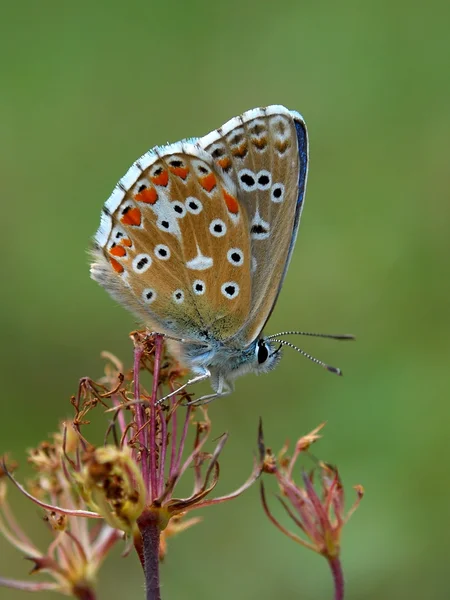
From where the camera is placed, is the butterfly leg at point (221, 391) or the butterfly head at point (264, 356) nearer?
the butterfly leg at point (221, 391)

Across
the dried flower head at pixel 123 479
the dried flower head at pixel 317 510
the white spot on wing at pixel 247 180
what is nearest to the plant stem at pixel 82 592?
the dried flower head at pixel 123 479

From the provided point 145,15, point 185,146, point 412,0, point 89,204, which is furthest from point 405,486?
point 145,15

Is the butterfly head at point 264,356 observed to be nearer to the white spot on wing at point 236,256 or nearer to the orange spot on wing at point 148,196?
the white spot on wing at point 236,256

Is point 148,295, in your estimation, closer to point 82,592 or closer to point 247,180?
point 247,180

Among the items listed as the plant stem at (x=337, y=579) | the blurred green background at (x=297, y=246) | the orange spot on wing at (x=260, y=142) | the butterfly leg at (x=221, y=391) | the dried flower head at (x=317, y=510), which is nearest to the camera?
the plant stem at (x=337, y=579)

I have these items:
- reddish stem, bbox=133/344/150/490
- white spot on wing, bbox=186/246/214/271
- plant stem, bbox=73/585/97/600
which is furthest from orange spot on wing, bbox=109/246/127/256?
plant stem, bbox=73/585/97/600

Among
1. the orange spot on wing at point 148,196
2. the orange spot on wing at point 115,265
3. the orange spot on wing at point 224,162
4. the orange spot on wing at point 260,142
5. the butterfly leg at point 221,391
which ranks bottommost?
the butterfly leg at point 221,391

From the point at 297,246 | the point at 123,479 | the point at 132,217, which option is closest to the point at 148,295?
the point at 132,217

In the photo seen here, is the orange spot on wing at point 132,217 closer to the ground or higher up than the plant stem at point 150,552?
higher up
